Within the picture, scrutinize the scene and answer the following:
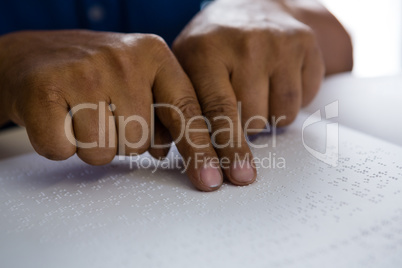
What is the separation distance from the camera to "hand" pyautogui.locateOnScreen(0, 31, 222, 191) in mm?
543

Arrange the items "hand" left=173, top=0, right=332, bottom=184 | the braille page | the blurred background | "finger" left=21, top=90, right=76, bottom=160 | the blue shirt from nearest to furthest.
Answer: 1. the braille page
2. "finger" left=21, top=90, right=76, bottom=160
3. "hand" left=173, top=0, right=332, bottom=184
4. the blue shirt
5. the blurred background

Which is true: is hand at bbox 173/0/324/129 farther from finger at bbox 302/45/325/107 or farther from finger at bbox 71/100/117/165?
finger at bbox 71/100/117/165

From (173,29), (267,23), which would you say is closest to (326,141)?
(267,23)

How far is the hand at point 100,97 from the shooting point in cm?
54

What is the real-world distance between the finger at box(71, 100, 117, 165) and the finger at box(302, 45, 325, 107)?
366mm

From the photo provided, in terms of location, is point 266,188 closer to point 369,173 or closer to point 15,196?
point 369,173

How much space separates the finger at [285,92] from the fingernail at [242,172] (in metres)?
0.19

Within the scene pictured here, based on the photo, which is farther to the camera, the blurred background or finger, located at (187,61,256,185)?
the blurred background

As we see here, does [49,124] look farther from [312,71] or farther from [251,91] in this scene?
[312,71]

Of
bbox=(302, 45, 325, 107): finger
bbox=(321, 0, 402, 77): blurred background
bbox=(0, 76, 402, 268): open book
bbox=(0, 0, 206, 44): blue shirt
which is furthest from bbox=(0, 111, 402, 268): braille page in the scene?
bbox=(321, 0, 402, 77): blurred background

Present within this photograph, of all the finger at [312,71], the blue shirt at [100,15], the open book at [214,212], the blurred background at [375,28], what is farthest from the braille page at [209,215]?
the blurred background at [375,28]


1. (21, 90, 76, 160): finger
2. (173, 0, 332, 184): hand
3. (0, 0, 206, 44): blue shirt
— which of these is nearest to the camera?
(21, 90, 76, 160): finger

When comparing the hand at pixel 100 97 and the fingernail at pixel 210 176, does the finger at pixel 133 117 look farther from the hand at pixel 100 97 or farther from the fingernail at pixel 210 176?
the fingernail at pixel 210 176

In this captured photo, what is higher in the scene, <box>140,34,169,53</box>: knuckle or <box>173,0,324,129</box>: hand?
<box>140,34,169,53</box>: knuckle
